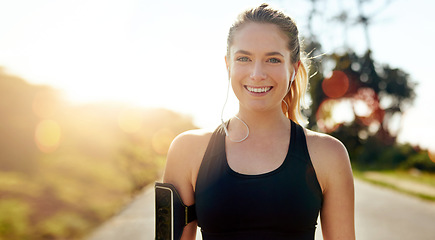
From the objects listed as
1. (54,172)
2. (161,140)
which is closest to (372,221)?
(54,172)

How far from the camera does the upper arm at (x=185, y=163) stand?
201 centimetres

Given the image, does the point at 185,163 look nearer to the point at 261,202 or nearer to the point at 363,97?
the point at 261,202

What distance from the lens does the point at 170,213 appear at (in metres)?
2.00

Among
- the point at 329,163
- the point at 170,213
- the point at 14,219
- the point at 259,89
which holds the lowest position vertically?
the point at 14,219

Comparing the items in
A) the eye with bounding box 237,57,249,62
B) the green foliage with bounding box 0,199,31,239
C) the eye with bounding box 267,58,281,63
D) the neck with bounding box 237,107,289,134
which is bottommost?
the green foliage with bounding box 0,199,31,239

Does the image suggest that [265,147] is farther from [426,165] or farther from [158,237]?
[426,165]

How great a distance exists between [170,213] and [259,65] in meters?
0.85

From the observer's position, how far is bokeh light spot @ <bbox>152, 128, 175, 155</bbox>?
49.0ft

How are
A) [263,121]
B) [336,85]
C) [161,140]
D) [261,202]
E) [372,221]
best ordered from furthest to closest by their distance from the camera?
[336,85], [161,140], [372,221], [263,121], [261,202]

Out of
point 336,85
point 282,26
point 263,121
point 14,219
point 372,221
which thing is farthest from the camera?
point 336,85

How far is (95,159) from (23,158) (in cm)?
180

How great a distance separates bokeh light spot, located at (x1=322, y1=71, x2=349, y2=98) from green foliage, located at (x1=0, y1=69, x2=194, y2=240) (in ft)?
56.3

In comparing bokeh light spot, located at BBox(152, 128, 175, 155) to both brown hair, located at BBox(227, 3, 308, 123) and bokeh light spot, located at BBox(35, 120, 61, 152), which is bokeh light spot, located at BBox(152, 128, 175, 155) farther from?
brown hair, located at BBox(227, 3, 308, 123)

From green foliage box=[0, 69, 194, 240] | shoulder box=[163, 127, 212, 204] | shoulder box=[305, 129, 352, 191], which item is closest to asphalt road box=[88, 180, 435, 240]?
green foliage box=[0, 69, 194, 240]
